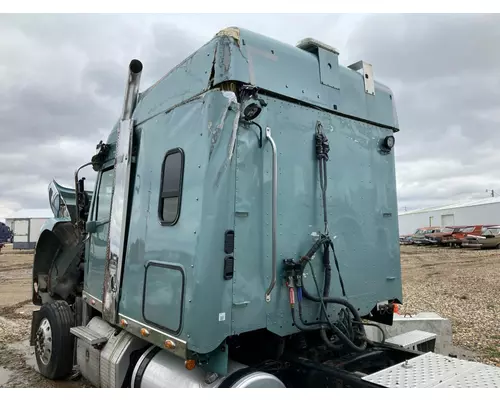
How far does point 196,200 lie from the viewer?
118 inches

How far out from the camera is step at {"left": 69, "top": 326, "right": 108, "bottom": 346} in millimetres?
4031

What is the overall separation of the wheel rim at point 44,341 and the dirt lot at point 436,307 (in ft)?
0.96

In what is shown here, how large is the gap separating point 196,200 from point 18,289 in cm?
1257

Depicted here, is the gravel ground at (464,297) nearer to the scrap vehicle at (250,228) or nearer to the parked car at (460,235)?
the scrap vehicle at (250,228)

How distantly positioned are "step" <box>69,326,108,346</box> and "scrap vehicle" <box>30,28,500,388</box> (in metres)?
0.03

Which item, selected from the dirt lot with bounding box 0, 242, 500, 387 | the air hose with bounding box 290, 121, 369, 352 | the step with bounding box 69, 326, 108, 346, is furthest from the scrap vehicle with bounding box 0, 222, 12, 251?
the air hose with bounding box 290, 121, 369, 352

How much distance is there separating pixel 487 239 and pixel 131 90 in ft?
87.4

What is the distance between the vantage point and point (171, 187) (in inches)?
131

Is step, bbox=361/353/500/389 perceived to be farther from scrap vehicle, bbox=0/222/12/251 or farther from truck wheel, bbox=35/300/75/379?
scrap vehicle, bbox=0/222/12/251

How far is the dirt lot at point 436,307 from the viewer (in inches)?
219

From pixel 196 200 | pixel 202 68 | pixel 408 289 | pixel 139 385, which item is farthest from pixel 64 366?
pixel 408 289

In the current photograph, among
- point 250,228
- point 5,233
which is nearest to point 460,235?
point 250,228

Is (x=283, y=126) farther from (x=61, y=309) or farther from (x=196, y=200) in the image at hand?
(x=61, y=309)

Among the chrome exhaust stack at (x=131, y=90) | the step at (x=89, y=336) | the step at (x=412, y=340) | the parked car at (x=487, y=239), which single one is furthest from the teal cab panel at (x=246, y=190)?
the parked car at (x=487, y=239)
